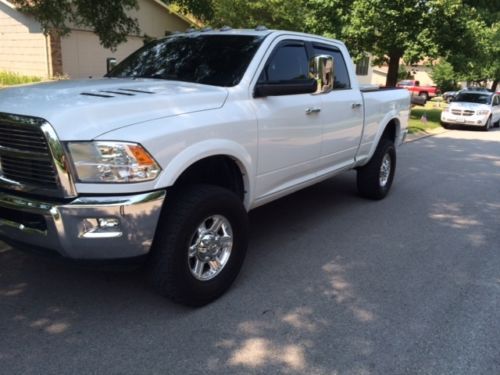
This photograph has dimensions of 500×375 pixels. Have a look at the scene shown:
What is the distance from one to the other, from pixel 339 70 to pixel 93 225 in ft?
12.2

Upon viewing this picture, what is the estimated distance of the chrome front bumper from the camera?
2.96 meters

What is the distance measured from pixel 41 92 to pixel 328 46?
10.8 ft

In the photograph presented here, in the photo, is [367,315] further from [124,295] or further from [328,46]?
[328,46]

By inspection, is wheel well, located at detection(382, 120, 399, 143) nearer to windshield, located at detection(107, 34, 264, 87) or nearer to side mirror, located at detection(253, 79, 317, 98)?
side mirror, located at detection(253, 79, 317, 98)

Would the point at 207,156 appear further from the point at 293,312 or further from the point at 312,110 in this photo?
the point at 312,110

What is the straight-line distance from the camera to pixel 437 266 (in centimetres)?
463

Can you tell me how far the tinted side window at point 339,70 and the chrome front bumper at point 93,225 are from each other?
10.2 feet

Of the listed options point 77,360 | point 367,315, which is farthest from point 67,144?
point 367,315

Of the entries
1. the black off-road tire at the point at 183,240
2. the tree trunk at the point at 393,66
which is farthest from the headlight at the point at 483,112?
the black off-road tire at the point at 183,240

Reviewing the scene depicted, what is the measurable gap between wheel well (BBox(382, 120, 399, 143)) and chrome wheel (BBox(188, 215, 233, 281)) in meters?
3.97

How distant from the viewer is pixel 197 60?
4469 mm

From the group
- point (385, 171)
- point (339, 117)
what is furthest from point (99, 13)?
point (385, 171)

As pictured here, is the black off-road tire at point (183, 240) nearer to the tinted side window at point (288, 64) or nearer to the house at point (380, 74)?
the tinted side window at point (288, 64)

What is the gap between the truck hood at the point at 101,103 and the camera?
2975 millimetres
